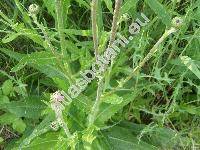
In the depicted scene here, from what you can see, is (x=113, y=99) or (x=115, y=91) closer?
(x=113, y=99)

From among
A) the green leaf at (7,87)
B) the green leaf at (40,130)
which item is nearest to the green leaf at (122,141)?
the green leaf at (40,130)

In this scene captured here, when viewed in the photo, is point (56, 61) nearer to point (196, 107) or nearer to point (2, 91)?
point (2, 91)

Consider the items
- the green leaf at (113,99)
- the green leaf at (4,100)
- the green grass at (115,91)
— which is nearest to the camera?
the green leaf at (113,99)

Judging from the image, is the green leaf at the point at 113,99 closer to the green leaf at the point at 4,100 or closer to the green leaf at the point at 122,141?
the green leaf at the point at 122,141

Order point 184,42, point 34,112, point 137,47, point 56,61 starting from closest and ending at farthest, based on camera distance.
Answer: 1. point 56,61
2. point 137,47
3. point 34,112
4. point 184,42

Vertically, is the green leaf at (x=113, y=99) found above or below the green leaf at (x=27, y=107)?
above

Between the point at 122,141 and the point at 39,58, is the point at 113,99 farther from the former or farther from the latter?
the point at 122,141

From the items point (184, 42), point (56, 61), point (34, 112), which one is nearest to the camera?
point (56, 61)

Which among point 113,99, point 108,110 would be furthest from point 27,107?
point 113,99

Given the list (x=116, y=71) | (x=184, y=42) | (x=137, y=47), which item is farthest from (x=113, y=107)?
(x=184, y=42)
